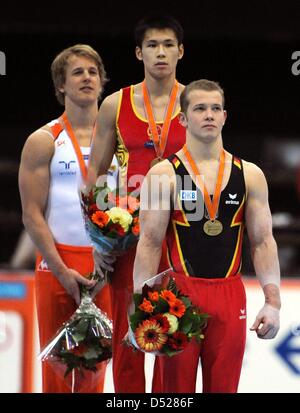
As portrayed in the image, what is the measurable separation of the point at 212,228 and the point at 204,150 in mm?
356

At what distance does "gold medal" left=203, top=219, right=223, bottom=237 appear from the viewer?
4723mm

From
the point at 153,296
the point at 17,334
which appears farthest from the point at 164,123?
the point at 17,334

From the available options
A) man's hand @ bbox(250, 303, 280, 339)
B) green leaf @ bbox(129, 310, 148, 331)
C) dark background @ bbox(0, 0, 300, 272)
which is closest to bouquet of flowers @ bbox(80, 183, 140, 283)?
green leaf @ bbox(129, 310, 148, 331)

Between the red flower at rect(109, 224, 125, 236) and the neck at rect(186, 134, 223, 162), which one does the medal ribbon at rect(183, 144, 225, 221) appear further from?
the red flower at rect(109, 224, 125, 236)

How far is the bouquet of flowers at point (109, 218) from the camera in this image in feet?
17.0

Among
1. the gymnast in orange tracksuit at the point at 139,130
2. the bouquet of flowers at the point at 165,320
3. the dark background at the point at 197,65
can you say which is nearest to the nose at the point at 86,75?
the gymnast in orange tracksuit at the point at 139,130

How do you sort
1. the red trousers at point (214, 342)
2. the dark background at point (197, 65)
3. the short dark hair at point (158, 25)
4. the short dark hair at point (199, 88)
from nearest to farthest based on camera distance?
the red trousers at point (214, 342), the short dark hair at point (199, 88), the short dark hair at point (158, 25), the dark background at point (197, 65)

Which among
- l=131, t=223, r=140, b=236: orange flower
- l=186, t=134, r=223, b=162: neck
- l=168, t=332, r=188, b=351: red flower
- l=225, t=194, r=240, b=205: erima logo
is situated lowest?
l=168, t=332, r=188, b=351: red flower

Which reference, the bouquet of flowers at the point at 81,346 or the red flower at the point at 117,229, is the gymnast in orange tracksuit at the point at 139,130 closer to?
the bouquet of flowers at the point at 81,346

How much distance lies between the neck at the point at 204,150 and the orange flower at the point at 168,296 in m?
0.62

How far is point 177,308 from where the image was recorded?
4594mm

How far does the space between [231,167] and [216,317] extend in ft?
2.22

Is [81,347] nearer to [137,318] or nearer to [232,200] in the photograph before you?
[137,318]

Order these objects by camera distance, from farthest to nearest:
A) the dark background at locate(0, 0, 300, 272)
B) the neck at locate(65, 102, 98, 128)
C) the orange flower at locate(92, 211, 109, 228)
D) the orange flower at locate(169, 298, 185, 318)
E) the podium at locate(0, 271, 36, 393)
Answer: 1. the dark background at locate(0, 0, 300, 272)
2. the podium at locate(0, 271, 36, 393)
3. the neck at locate(65, 102, 98, 128)
4. the orange flower at locate(92, 211, 109, 228)
5. the orange flower at locate(169, 298, 185, 318)
